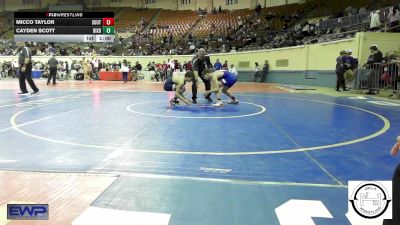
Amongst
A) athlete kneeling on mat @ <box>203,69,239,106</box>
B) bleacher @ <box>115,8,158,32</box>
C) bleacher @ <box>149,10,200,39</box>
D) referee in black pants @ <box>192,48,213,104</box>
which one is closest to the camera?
athlete kneeling on mat @ <box>203,69,239,106</box>

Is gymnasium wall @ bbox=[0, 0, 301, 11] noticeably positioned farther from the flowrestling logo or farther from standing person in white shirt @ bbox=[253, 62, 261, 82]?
the flowrestling logo

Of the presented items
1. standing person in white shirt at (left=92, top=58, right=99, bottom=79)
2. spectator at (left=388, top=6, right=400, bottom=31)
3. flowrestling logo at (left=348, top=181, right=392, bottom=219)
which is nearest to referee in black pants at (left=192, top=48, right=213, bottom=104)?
flowrestling logo at (left=348, top=181, right=392, bottom=219)

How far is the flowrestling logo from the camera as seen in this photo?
196cm

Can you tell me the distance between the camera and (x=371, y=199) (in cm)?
197

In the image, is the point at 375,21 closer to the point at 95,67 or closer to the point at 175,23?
the point at 95,67

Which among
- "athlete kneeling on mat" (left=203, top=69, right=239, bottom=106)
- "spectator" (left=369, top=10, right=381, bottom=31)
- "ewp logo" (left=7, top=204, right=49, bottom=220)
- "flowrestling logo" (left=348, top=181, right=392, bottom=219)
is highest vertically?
"spectator" (left=369, top=10, right=381, bottom=31)

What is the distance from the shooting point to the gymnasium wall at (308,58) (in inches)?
650

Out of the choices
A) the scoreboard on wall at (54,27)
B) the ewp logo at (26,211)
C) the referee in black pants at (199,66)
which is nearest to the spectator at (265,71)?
the scoreboard on wall at (54,27)

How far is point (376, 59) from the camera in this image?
14.7 metres

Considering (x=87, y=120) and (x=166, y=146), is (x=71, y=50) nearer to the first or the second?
(x=87, y=120)

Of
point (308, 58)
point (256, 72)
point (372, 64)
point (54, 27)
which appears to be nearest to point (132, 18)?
point (256, 72)

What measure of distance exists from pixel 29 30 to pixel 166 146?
66.0 ft

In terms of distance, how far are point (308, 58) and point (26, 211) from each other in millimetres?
20458

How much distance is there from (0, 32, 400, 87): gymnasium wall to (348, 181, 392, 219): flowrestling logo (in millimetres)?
16050
